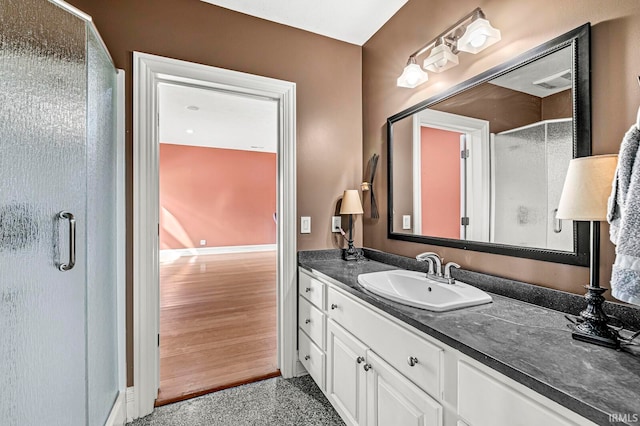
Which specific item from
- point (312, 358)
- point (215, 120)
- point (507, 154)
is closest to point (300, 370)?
point (312, 358)

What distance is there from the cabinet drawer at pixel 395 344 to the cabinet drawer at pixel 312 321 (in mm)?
239

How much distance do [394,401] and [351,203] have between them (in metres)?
1.27

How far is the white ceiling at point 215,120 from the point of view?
4.02m

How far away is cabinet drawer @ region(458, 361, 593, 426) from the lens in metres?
0.63

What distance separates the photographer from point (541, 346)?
0.79m

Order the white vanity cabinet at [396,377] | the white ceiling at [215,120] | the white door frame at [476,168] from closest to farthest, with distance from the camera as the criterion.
Result: the white vanity cabinet at [396,377] < the white door frame at [476,168] < the white ceiling at [215,120]

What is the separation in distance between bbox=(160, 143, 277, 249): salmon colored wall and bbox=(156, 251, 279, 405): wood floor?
198cm

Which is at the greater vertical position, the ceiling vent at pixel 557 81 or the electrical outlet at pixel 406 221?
the ceiling vent at pixel 557 81

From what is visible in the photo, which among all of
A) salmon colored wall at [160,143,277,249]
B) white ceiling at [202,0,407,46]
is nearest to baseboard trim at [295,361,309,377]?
white ceiling at [202,0,407,46]

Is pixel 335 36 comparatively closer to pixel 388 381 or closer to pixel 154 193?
pixel 154 193

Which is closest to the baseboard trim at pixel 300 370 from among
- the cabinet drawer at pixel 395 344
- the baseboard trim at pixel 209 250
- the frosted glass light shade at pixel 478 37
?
the cabinet drawer at pixel 395 344

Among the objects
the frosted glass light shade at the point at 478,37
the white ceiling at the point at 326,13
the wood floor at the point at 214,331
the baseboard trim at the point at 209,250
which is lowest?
A: the wood floor at the point at 214,331

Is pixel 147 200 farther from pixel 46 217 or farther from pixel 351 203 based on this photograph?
pixel 351 203

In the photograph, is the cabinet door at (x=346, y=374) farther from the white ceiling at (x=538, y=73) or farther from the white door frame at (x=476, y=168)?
the white ceiling at (x=538, y=73)
